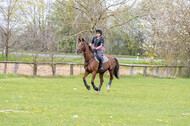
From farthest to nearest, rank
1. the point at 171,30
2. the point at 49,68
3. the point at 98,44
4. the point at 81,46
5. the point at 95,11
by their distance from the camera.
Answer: the point at 171,30, the point at 49,68, the point at 95,11, the point at 98,44, the point at 81,46

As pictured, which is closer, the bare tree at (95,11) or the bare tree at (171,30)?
the bare tree at (95,11)

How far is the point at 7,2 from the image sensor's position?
27.0m

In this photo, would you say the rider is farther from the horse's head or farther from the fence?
the fence

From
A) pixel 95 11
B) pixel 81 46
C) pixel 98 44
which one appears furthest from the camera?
pixel 95 11

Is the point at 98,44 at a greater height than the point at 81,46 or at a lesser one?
greater

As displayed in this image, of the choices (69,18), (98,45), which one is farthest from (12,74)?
(98,45)

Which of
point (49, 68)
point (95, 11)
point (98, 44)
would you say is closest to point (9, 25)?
point (49, 68)

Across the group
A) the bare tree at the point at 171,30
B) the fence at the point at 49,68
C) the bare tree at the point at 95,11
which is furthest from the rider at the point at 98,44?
the bare tree at the point at 171,30

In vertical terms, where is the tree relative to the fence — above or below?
above

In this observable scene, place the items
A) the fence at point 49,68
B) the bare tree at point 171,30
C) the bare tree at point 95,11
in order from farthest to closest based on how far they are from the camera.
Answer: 1. the bare tree at point 171,30
2. the bare tree at point 95,11
3. the fence at point 49,68

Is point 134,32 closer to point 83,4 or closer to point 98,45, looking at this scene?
point 83,4

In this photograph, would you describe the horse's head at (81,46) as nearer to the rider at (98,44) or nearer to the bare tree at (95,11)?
the rider at (98,44)

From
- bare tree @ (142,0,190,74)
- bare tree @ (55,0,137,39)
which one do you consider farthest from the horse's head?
bare tree @ (142,0,190,74)

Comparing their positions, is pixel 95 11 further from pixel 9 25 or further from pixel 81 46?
pixel 81 46
